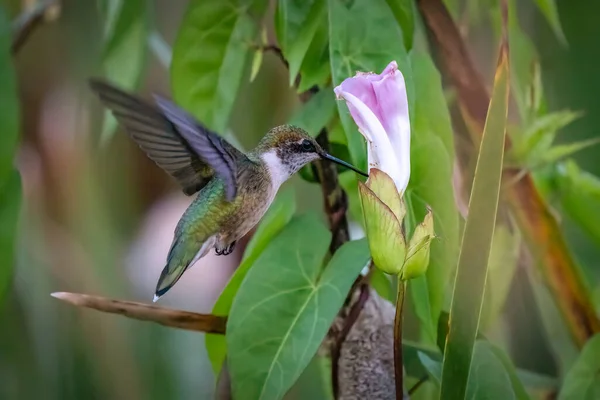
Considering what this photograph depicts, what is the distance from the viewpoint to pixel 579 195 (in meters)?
0.50

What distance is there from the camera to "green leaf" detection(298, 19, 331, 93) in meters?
0.41

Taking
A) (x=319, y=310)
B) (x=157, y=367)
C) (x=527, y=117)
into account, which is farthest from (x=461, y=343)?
(x=157, y=367)

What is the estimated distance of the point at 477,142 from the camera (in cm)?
45

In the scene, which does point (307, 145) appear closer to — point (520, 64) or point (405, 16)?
point (405, 16)

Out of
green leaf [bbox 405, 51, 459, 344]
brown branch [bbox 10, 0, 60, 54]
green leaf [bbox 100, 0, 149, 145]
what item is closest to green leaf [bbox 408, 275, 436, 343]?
green leaf [bbox 405, 51, 459, 344]

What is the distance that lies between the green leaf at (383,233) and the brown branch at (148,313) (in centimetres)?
13

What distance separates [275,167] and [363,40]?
0.09 meters

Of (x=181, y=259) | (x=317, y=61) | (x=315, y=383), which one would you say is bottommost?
(x=315, y=383)

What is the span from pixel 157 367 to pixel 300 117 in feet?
0.93

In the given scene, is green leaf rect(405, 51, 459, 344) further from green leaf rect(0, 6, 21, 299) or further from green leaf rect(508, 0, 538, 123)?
green leaf rect(0, 6, 21, 299)

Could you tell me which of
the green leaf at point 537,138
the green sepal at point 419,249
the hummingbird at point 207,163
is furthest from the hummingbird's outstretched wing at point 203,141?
the green leaf at point 537,138

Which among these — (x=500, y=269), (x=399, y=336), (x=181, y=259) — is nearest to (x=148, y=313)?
(x=181, y=259)

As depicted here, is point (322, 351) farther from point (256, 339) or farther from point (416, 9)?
point (416, 9)

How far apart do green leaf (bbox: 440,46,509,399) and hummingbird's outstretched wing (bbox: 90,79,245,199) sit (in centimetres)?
13
